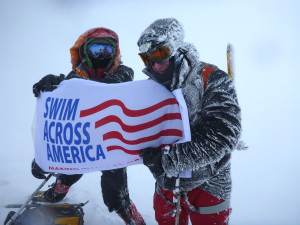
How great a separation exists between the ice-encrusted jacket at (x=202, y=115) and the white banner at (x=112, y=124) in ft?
0.25

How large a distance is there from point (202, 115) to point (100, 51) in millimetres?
1391

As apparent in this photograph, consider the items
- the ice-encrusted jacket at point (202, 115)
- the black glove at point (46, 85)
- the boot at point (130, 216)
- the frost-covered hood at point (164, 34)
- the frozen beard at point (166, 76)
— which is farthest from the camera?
the boot at point (130, 216)

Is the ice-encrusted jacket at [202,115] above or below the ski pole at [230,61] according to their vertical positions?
below

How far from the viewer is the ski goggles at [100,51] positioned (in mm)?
2314

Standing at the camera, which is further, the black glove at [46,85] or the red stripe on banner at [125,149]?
the black glove at [46,85]

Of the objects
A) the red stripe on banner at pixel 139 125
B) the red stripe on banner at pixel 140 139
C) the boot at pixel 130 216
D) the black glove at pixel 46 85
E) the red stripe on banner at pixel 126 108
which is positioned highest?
the black glove at pixel 46 85

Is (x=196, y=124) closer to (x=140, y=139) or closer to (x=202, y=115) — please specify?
(x=202, y=115)

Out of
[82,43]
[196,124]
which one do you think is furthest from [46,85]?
[196,124]

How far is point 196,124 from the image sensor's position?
1.42 m

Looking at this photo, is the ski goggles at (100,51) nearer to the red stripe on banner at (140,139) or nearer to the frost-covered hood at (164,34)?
the frost-covered hood at (164,34)

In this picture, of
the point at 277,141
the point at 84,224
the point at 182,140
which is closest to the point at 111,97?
the point at 182,140

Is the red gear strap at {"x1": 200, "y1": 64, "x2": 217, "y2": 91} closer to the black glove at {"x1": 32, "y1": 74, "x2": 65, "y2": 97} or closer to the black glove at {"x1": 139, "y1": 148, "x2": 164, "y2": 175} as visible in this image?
the black glove at {"x1": 139, "y1": 148, "x2": 164, "y2": 175}

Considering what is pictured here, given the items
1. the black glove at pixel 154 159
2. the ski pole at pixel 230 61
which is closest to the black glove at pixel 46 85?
the black glove at pixel 154 159

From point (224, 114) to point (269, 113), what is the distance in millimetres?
10401
